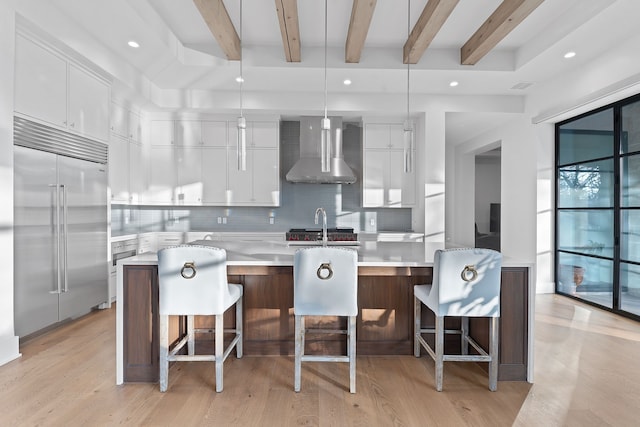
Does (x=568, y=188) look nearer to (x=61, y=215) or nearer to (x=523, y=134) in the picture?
(x=523, y=134)

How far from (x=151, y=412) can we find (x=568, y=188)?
17.0 feet

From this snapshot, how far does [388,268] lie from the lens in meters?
2.37

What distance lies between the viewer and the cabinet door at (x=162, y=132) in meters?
5.26

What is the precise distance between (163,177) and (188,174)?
38 cm

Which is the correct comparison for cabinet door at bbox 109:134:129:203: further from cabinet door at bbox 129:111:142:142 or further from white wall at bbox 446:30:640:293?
white wall at bbox 446:30:640:293

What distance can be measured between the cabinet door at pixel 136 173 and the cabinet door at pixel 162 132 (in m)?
0.28

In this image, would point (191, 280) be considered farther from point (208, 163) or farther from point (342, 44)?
point (208, 163)

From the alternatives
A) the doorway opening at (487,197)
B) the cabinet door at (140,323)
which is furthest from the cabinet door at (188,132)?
the doorway opening at (487,197)

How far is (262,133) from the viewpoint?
5.32m

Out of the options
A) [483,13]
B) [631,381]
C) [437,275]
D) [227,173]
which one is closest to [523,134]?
→ [483,13]

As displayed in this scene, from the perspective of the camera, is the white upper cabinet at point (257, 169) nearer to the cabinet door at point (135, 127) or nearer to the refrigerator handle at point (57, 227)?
the cabinet door at point (135, 127)

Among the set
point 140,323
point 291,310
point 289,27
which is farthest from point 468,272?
point 289,27

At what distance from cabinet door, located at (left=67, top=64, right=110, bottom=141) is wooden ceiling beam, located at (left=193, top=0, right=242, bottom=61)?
4.80ft

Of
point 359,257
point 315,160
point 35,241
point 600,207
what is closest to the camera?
point 359,257
